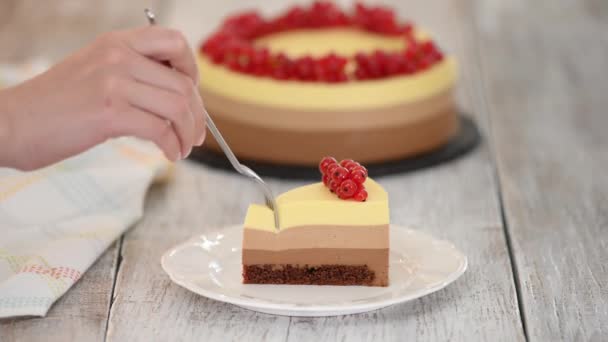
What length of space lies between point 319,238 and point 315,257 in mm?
29

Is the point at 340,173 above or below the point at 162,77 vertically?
below

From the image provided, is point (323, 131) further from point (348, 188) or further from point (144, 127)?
point (144, 127)

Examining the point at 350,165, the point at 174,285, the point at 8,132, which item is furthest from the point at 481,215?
the point at 8,132


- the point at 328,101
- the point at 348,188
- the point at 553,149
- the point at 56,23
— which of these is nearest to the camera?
the point at 348,188

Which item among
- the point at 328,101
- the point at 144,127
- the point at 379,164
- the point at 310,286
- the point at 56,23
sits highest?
the point at 144,127

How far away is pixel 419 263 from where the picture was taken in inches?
58.9

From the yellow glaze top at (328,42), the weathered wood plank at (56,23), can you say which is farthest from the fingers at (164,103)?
the weathered wood plank at (56,23)

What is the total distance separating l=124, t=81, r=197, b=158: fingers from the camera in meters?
1.35

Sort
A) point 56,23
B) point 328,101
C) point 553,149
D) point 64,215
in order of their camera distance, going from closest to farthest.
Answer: point 64,215 < point 328,101 < point 553,149 < point 56,23

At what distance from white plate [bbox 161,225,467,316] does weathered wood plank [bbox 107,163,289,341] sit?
0.04 metres

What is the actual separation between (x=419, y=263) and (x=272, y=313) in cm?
23

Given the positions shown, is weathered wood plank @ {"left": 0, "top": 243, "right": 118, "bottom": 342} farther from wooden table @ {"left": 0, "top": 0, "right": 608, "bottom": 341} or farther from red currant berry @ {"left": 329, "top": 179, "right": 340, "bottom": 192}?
red currant berry @ {"left": 329, "top": 179, "right": 340, "bottom": 192}

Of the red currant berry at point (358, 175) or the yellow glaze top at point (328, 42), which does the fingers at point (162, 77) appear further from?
the yellow glaze top at point (328, 42)

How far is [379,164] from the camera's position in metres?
2.07
